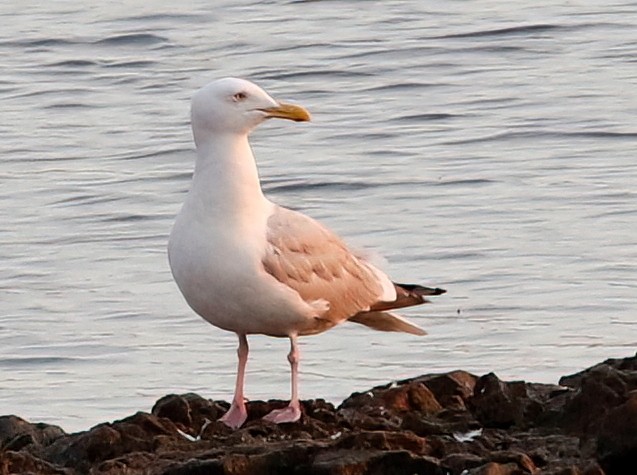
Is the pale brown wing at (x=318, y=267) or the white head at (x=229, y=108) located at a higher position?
the white head at (x=229, y=108)

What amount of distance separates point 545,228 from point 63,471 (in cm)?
665

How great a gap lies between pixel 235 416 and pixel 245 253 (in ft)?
2.26

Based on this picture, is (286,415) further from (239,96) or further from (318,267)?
(239,96)

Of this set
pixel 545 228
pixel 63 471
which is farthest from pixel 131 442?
pixel 545 228

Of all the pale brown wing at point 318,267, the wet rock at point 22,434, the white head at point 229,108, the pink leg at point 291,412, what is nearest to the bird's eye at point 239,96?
the white head at point 229,108

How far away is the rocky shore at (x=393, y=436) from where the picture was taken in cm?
668

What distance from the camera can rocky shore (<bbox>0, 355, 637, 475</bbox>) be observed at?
668 cm

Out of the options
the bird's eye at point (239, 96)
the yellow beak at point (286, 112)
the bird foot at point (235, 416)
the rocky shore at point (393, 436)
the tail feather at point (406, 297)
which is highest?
the bird's eye at point (239, 96)

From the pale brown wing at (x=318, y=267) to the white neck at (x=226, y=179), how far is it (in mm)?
154

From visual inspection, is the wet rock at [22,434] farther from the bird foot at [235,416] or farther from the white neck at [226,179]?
the white neck at [226,179]

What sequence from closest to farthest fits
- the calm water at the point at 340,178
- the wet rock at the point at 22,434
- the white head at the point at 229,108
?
the wet rock at the point at 22,434 → the white head at the point at 229,108 → the calm water at the point at 340,178

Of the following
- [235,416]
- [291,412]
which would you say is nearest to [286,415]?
Answer: [291,412]

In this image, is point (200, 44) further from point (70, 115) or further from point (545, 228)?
point (545, 228)

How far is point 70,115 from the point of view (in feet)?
60.5
